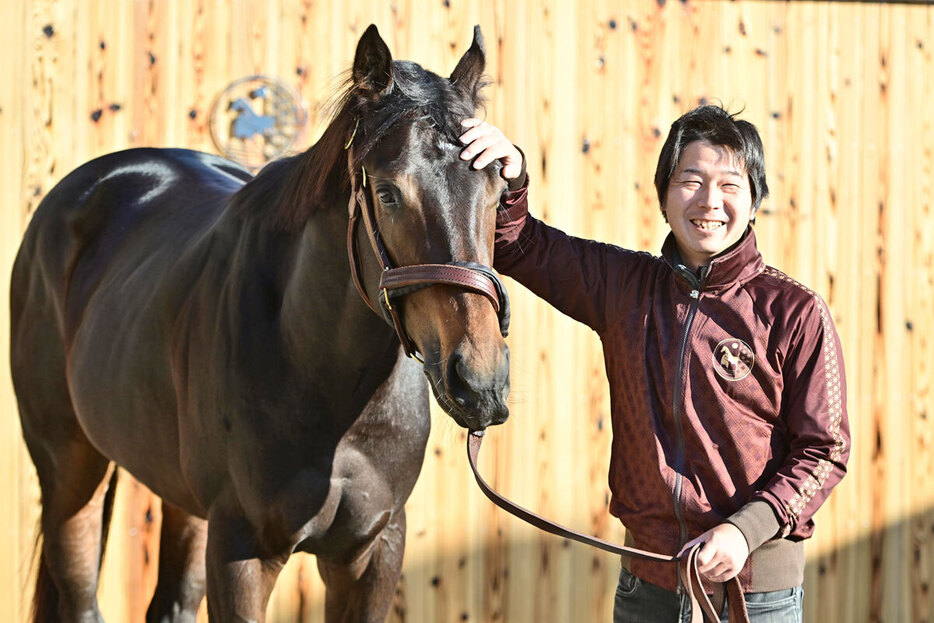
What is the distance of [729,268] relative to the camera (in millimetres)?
1682

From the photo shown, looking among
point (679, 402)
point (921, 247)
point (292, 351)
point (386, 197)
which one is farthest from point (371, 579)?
point (921, 247)

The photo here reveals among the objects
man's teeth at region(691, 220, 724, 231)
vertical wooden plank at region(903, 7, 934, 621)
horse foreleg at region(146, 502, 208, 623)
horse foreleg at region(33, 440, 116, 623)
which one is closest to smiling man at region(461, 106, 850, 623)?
man's teeth at region(691, 220, 724, 231)

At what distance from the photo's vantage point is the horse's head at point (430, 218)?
1.43 m

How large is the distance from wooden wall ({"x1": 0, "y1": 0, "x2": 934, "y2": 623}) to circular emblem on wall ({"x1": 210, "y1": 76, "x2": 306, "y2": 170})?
0.05 metres

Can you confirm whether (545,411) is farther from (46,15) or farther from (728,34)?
(46,15)

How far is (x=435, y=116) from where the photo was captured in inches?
62.4

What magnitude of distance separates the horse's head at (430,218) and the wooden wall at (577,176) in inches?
66.4

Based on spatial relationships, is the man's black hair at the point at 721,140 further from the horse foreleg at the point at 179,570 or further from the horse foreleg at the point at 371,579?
the horse foreleg at the point at 179,570

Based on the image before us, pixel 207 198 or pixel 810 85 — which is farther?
pixel 810 85

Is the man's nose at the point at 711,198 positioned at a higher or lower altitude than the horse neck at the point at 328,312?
higher

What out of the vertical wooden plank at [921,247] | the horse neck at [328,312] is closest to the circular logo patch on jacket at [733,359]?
the horse neck at [328,312]

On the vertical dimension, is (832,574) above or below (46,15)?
below

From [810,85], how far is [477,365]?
9.24 ft

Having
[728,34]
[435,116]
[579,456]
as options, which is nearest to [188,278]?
[435,116]
